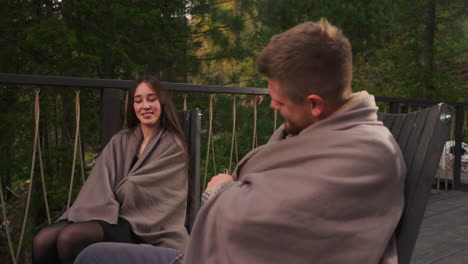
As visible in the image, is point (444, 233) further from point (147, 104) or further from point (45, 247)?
point (45, 247)

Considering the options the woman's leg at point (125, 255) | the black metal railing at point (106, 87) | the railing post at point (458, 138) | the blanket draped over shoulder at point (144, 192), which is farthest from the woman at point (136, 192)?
the railing post at point (458, 138)

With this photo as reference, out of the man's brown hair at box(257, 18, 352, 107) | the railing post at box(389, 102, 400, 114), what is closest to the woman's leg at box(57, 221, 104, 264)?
the man's brown hair at box(257, 18, 352, 107)

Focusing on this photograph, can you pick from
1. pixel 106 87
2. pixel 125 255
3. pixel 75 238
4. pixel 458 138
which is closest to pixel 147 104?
pixel 106 87

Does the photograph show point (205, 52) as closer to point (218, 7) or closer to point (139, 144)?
point (218, 7)

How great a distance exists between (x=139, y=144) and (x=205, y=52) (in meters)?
8.09

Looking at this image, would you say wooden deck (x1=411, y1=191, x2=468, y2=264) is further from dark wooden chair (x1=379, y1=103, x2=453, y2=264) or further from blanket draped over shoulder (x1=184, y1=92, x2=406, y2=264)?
blanket draped over shoulder (x1=184, y1=92, x2=406, y2=264)

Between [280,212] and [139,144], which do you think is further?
[139,144]

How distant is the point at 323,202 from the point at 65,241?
1564 mm

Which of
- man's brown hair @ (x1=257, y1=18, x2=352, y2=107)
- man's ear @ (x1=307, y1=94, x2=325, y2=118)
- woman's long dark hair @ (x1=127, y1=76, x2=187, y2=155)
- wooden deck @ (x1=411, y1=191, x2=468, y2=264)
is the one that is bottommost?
wooden deck @ (x1=411, y1=191, x2=468, y2=264)

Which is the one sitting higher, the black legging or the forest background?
the forest background

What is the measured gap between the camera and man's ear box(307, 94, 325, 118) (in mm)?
1085

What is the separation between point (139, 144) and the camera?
2709 millimetres

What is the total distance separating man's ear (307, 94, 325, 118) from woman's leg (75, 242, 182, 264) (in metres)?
0.78

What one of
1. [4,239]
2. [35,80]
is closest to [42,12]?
[4,239]
